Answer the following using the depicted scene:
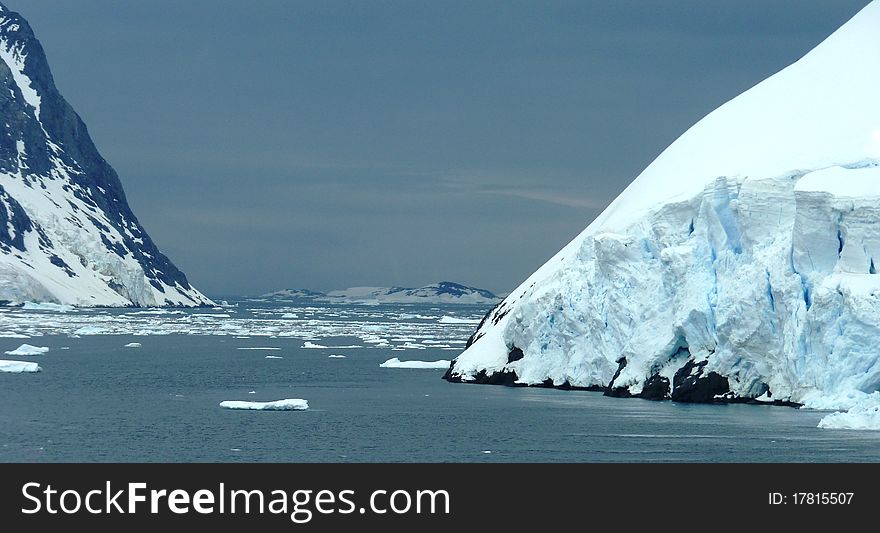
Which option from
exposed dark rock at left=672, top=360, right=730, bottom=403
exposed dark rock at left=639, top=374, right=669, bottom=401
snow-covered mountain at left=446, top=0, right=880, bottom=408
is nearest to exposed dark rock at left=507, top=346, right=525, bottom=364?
snow-covered mountain at left=446, top=0, right=880, bottom=408

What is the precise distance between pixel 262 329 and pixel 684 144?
83021mm

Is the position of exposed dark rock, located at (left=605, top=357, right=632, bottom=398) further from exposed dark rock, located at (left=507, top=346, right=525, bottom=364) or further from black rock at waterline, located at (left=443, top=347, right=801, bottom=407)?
exposed dark rock, located at (left=507, top=346, right=525, bottom=364)

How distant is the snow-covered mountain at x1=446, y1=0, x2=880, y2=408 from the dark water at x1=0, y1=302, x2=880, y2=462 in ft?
5.47

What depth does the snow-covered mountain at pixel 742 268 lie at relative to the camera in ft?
145

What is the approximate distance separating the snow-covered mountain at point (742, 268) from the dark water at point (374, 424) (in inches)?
65.7

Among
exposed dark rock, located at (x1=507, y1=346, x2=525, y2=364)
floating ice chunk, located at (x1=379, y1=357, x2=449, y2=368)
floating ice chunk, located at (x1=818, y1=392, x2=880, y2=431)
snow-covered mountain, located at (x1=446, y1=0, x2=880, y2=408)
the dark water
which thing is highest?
snow-covered mountain, located at (x1=446, y1=0, x2=880, y2=408)

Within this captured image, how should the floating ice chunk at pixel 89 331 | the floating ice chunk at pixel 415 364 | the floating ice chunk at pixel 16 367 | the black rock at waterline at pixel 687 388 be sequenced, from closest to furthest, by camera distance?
the black rock at waterline at pixel 687 388 → the floating ice chunk at pixel 16 367 → the floating ice chunk at pixel 415 364 → the floating ice chunk at pixel 89 331

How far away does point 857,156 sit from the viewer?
48.7 m

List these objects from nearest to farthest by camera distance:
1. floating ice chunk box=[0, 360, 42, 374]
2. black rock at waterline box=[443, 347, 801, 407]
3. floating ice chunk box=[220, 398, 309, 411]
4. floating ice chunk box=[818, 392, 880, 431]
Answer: floating ice chunk box=[818, 392, 880, 431] < floating ice chunk box=[220, 398, 309, 411] < black rock at waterline box=[443, 347, 801, 407] < floating ice chunk box=[0, 360, 42, 374]

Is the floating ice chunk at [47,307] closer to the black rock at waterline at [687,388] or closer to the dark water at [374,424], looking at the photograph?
the dark water at [374,424]

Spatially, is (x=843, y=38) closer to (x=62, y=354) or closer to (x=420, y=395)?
(x=420, y=395)

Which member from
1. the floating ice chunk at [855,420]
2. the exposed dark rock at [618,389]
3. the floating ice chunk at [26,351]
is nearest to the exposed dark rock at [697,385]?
the exposed dark rock at [618,389]

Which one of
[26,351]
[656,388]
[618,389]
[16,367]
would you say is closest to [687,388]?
[656,388]

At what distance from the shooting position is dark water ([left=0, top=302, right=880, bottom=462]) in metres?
35.0
